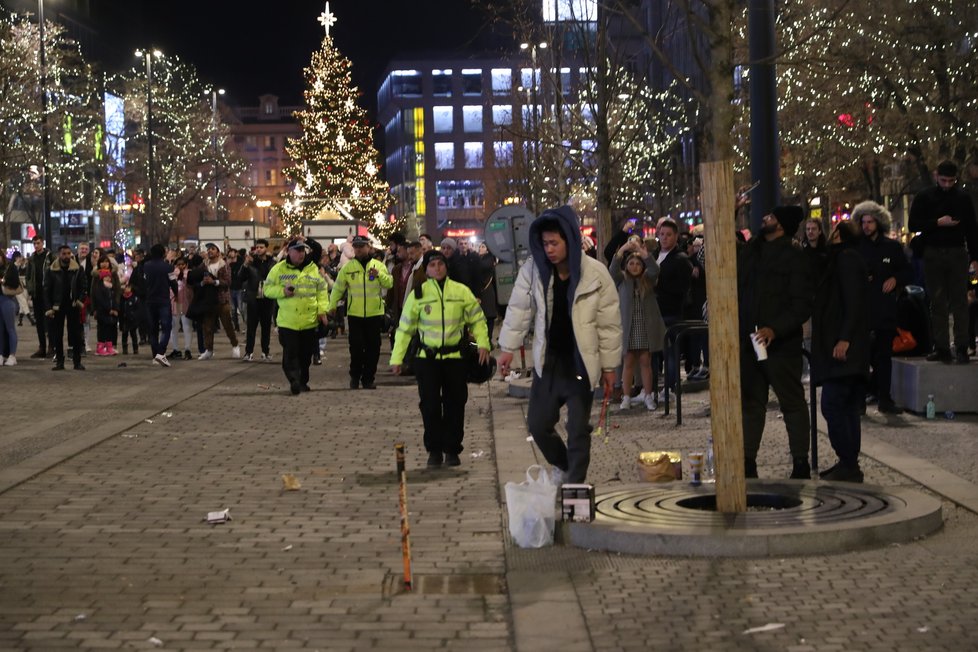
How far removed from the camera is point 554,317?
942 cm

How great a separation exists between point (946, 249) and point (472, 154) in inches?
5718

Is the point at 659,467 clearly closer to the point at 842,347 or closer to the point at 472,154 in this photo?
the point at 842,347

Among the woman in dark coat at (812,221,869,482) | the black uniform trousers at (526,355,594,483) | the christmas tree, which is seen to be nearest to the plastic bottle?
the woman in dark coat at (812,221,869,482)

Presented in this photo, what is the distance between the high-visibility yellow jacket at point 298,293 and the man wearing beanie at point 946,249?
24.7 feet

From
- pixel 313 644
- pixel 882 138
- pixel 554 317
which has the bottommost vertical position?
pixel 313 644

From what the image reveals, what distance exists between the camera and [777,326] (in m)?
10.3

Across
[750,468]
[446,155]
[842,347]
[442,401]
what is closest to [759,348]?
[842,347]

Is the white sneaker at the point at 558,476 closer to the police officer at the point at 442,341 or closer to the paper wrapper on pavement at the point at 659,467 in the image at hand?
the paper wrapper on pavement at the point at 659,467

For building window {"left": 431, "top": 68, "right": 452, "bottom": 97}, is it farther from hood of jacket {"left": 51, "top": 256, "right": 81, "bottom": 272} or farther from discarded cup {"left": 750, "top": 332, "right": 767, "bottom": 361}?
discarded cup {"left": 750, "top": 332, "right": 767, "bottom": 361}

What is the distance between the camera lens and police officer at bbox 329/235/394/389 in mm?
19578

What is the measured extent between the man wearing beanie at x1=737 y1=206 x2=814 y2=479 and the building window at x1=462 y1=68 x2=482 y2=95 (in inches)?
5837

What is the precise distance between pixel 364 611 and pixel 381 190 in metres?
64.9

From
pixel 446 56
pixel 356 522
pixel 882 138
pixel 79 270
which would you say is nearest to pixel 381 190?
pixel 882 138

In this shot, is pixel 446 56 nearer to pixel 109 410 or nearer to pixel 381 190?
pixel 381 190
